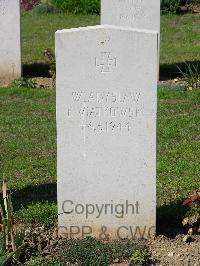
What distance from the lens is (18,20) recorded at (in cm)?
1146

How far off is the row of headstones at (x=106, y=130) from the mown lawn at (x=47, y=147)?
0.50 metres

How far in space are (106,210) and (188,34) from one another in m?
11.5

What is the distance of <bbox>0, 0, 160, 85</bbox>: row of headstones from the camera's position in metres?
10.9

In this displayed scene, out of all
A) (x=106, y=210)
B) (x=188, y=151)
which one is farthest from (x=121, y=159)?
(x=188, y=151)

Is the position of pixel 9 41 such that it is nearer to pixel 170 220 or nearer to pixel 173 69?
pixel 173 69

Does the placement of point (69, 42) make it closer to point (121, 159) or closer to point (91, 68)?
point (91, 68)

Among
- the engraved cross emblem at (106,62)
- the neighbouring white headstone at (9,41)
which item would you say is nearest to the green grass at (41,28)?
the neighbouring white headstone at (9,41)

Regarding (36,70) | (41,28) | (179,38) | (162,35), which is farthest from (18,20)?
(41,28)

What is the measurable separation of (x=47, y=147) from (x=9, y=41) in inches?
157

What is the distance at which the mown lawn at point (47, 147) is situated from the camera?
6.42 meters

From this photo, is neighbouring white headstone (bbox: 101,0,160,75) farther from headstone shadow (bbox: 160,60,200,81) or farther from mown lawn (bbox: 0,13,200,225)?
headstone shadow (bbox: 160,60,200,81)

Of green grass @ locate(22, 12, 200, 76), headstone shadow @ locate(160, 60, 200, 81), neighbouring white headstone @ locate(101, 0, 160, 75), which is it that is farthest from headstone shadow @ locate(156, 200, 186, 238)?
green grass @ locate(22, 12, 200, 76)

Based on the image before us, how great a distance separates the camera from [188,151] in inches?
301

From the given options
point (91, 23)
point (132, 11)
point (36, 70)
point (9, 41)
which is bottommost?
point (36, 70)
